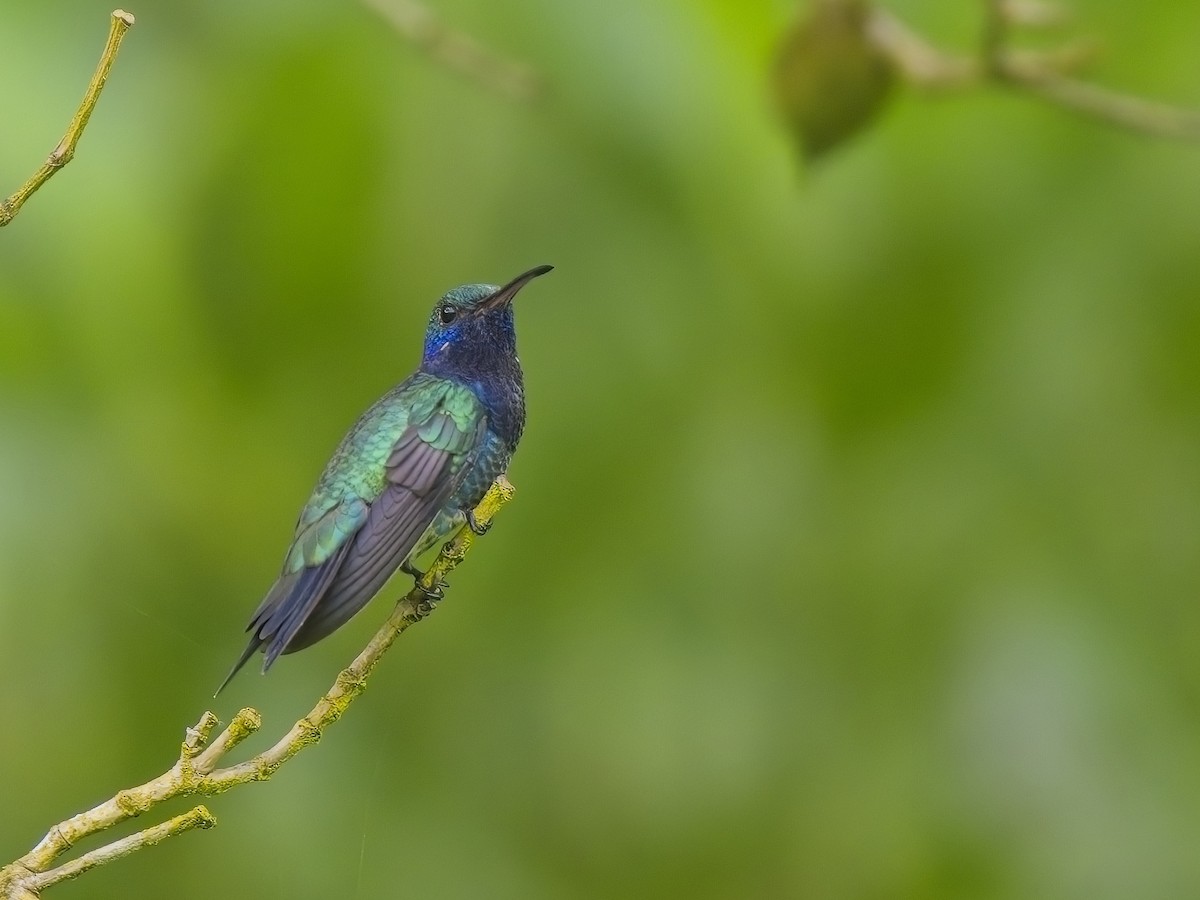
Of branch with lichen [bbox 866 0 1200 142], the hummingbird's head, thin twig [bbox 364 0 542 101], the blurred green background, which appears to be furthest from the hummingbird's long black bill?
the blurred green background

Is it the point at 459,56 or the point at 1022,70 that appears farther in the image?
the point at 459,56

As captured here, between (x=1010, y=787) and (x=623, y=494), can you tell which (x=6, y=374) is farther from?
(x=1010, y=787)

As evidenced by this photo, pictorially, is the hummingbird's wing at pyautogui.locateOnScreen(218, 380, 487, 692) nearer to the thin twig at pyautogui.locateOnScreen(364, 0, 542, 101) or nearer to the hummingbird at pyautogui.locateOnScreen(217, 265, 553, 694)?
the hummingbird at pyautogui.locateOnScreen(217, 265, 553, 694)

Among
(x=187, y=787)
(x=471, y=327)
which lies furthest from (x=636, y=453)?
(x=187, y=787)

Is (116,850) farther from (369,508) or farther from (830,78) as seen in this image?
(830,78)

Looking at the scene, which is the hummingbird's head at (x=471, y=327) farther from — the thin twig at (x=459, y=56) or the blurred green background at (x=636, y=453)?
the blurred green background at (x=636, y=453)

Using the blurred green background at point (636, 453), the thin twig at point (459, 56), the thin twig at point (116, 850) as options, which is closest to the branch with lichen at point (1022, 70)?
the thin twig at point (459, 56)
